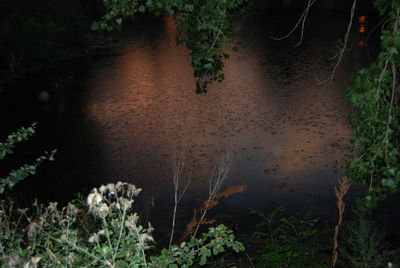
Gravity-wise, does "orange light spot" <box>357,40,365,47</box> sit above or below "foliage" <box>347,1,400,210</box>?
below

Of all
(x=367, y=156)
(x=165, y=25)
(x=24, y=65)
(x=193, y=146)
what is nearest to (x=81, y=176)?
(x=193, y=146)

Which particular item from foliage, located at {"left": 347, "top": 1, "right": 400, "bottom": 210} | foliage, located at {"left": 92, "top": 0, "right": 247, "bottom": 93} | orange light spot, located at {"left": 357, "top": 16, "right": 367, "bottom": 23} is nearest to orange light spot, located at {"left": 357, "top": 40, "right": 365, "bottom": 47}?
orange light spot, located at {"left": 357, "top": 16, "right": 367, "bottom": 23}

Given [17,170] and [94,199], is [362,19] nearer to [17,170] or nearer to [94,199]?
[17,170]

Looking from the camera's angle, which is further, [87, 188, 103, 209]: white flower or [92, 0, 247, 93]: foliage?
[92, 0, 247, 93]: foliage

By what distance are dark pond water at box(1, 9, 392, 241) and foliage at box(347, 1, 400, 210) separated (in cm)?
79

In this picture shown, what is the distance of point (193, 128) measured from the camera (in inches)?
536

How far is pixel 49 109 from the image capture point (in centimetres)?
1677

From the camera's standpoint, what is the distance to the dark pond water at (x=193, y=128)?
9750mm

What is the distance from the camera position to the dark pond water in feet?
32.0

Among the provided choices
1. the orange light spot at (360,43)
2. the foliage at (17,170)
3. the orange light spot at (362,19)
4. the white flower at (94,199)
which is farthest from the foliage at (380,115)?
the orange light spot at (362,19)

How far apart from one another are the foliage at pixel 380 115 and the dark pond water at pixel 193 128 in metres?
0.79

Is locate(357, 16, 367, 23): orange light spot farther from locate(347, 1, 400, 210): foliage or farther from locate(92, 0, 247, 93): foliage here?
locate(347, 1, 400, 210): foliage

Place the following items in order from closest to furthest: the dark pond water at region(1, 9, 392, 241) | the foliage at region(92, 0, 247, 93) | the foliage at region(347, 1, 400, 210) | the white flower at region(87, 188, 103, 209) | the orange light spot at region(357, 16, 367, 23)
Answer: the white flower at region(87, 188, 103, 209) → the foliage at region(347, 1, 400, 210) → the foliage at region(92, 0, 247, 93) → the dark pond water at region(1, 9, 392, 241) → the orange light spot at region(357, 16, 367, 23)

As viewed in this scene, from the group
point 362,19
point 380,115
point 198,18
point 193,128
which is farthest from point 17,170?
point 362,19
